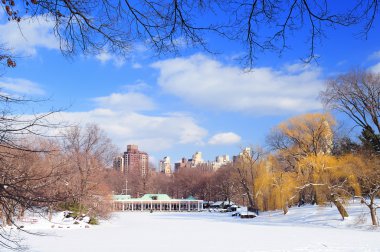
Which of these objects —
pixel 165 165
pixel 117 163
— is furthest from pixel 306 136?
pixel 165 165

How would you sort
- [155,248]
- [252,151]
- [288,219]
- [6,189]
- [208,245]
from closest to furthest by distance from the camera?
[6,189] → [155,248] → [208,245] → [288,219] → [252,151]

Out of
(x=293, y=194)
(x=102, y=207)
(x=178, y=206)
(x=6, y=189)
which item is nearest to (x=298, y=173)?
(x=293, y=194)

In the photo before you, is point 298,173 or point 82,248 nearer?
point 82,248

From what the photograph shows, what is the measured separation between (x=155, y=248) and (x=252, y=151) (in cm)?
3761

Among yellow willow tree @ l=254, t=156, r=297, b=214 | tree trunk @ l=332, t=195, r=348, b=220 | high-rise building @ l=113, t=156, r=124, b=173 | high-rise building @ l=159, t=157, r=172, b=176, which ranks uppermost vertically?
high-rise building @ l=159, t=157, r=172, b=176

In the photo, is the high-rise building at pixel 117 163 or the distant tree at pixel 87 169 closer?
the distant tree at pixel 87 169

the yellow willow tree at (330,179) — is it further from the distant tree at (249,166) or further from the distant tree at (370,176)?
the distant tree at (249,166)

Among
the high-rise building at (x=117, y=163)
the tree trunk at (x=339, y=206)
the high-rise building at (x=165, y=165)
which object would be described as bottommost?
the tree trunk at (x=339, y=206)

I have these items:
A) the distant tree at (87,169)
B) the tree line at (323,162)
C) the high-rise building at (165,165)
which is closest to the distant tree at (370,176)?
the tree line at (323,162)

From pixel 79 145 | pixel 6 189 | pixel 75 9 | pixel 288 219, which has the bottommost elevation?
pixel 288 219

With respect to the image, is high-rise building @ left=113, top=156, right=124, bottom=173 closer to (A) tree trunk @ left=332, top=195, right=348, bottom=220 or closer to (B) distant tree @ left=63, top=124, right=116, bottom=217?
(B) distant tree @ left=63, top=124, right=116, bottom=217

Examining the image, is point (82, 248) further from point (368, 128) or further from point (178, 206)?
point (178, 206)

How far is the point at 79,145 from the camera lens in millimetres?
37719

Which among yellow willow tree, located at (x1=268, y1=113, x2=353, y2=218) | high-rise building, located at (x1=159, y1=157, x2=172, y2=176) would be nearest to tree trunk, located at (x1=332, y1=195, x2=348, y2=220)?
yellow willow tree, located at (x1=268, y1=113, x2=353, y2=218)
